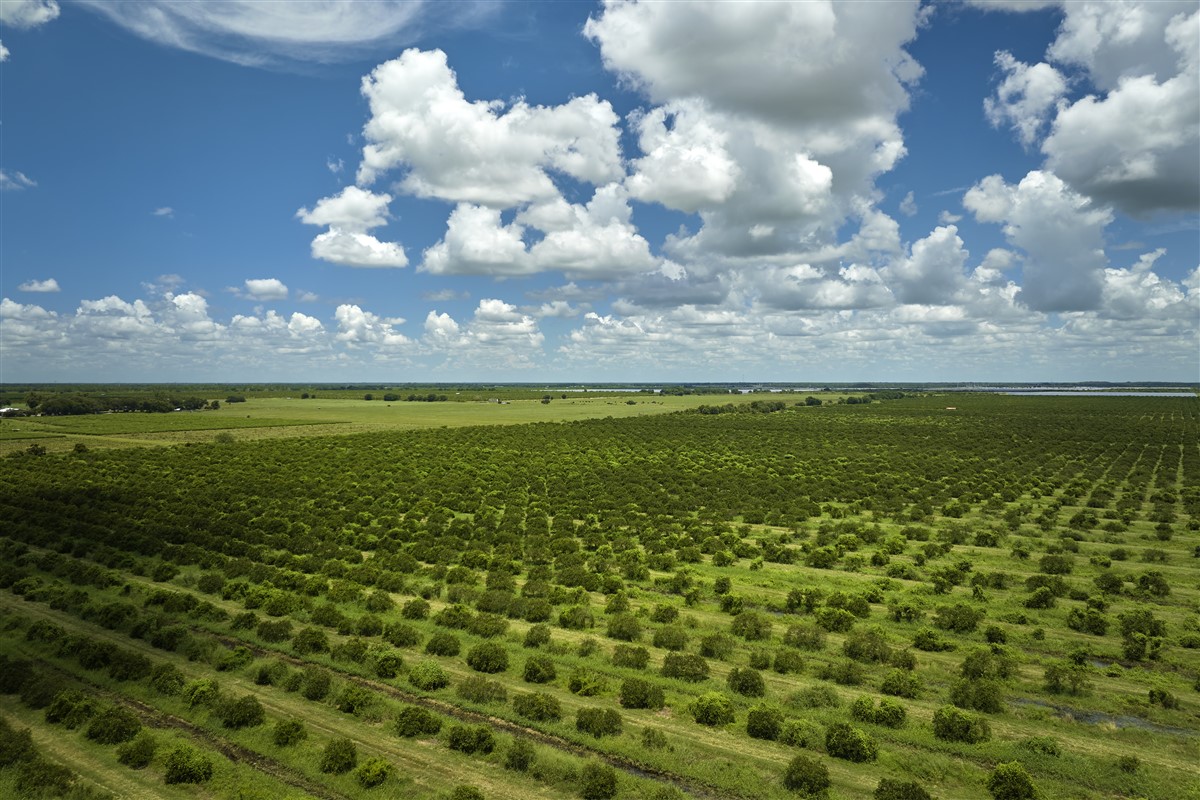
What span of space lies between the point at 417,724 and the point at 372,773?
2521mm

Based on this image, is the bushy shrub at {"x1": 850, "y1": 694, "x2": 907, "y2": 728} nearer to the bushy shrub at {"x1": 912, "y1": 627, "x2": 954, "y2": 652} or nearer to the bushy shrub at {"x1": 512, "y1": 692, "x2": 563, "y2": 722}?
the bushy shrub at {"x1": 912, "y1": 627, "x2": 954, "y2": 652}

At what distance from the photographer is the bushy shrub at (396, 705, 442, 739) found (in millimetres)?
18453

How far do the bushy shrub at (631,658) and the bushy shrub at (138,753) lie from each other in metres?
14.1

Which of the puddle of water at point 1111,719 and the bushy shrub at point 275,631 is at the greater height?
the bushy shrub at point 275,631

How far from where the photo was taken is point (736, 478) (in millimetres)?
71000

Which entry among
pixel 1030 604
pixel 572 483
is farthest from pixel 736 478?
pixel 1030 604

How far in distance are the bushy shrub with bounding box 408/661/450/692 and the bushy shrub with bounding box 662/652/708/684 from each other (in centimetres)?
767

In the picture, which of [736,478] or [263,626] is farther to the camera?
[736,478]

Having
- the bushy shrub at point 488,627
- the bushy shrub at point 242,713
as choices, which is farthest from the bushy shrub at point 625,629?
the bushy shrub at point 242,713

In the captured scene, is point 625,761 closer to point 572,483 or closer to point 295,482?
point 572,483

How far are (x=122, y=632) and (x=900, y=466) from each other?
7884 centimetres

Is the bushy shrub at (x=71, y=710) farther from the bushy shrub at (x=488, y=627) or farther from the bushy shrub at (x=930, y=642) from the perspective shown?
the bushy shrub at (x=930, y=642)

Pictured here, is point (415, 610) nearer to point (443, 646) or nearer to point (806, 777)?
point (443, 646)

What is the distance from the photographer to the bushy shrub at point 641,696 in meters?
20.2
